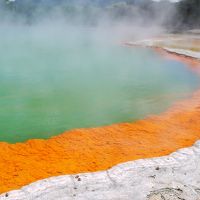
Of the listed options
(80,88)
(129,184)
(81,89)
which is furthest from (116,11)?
(129,184)

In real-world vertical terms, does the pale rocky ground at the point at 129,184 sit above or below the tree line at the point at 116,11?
below

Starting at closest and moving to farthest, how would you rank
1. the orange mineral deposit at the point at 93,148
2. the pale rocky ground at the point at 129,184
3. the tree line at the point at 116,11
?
the pale rocky ground at the point at 129,184
the orange mineral deposit at the point at 93,148
the tree line at the point at 116,11

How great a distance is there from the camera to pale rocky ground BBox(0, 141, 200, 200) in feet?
11.2

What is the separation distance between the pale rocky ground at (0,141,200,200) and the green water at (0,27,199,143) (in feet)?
6.61

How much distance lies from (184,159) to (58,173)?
1.65 meters

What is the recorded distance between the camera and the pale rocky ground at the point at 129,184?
3.41 metres

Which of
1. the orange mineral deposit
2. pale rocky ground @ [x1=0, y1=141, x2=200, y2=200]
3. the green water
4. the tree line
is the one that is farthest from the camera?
the tree line

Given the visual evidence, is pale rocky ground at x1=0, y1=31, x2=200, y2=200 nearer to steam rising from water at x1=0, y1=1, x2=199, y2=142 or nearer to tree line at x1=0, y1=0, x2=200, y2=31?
steam rising from water at x1=0, y1=1, x2=199, y2=142

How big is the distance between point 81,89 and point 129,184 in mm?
5229

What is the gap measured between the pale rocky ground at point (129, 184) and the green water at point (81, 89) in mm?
2016

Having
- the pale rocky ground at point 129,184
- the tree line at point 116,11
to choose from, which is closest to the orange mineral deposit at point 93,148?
the pale rocky ground at point 129,184

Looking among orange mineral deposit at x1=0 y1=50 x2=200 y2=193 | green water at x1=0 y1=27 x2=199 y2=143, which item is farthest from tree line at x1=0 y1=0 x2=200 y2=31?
orange mineral deposit at x1=0 y1=50 x2=200 y2=193

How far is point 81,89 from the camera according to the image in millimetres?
8648

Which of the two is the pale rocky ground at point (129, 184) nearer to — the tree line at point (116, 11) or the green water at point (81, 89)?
the green water at point (81, 89)
